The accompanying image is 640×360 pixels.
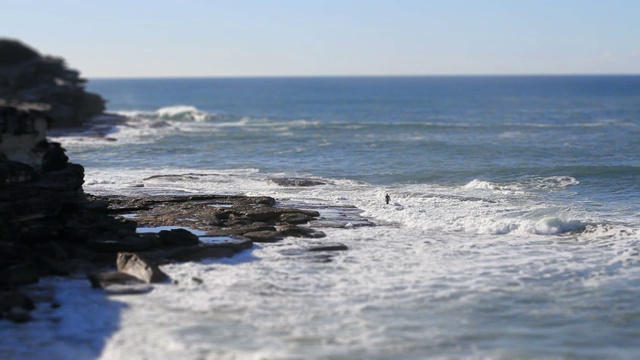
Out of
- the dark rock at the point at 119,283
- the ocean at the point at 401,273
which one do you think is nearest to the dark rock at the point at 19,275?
the ocean at the point at 401,273

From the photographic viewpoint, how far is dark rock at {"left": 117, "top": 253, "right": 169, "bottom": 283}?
807 inches

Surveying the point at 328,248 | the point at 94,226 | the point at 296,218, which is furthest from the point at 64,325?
the point at 296,218

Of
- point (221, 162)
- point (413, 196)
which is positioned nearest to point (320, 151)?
point (221, 162)

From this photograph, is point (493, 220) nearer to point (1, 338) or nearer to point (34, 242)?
point (34, 242)

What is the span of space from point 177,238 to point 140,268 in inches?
118

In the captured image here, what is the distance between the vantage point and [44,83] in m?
71.6

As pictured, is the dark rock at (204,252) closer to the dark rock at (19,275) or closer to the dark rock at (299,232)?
the dark rock at (299,232)

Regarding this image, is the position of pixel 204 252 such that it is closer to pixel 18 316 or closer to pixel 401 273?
pixel 401 273

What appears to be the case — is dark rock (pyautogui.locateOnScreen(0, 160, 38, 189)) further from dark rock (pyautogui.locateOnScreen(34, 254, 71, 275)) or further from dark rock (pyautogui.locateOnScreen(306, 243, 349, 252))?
dark rock (pyautogui.locateOnScreen(306, 243, 349, 252))

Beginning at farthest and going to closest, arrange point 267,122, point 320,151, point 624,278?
1. point 267,122
2. point 320,151
3. point 624,278

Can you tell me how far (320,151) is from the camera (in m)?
53.8

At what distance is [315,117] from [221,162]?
4674 cm

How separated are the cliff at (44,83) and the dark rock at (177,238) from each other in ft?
146

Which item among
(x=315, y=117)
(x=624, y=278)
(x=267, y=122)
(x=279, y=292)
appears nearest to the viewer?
(x=279, y=292)
